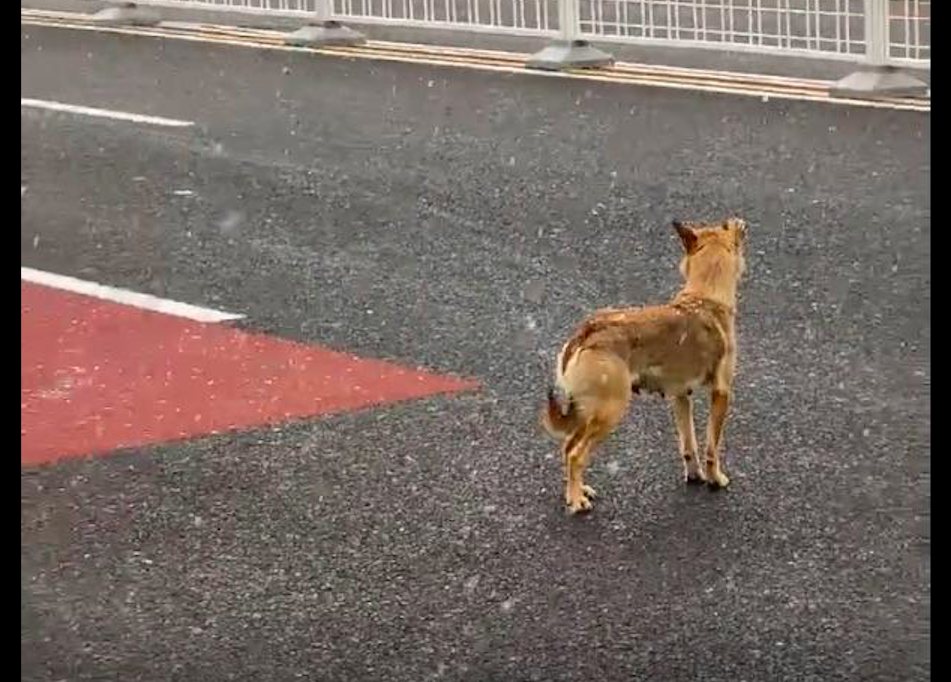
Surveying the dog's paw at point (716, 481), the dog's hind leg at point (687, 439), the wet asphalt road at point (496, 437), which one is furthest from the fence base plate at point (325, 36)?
the dog's paw at point (716, 481)

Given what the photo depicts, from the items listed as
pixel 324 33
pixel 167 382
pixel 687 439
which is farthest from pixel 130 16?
pixel 687 439

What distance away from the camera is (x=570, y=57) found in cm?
1417

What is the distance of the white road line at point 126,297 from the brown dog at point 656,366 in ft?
8.90

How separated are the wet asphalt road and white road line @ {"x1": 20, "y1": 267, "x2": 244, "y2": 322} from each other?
11 centimetres

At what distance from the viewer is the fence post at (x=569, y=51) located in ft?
46.4

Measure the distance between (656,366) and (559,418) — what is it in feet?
1.04

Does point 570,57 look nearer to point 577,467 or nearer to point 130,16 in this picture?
point 130,16

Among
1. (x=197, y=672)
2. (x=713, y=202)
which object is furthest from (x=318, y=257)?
(x=197, y=672)

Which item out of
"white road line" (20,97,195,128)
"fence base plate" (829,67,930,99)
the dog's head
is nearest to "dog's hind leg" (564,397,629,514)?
the dog's head

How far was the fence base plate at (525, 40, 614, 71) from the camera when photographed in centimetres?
1415

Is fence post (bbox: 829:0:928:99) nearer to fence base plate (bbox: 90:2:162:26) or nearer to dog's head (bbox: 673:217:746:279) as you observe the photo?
dog's head (bbox: 673:217:746:279)

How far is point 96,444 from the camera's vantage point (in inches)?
279

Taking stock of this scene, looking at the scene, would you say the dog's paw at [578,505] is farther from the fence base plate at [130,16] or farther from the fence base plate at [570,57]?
the fence base plate at [130,16]
